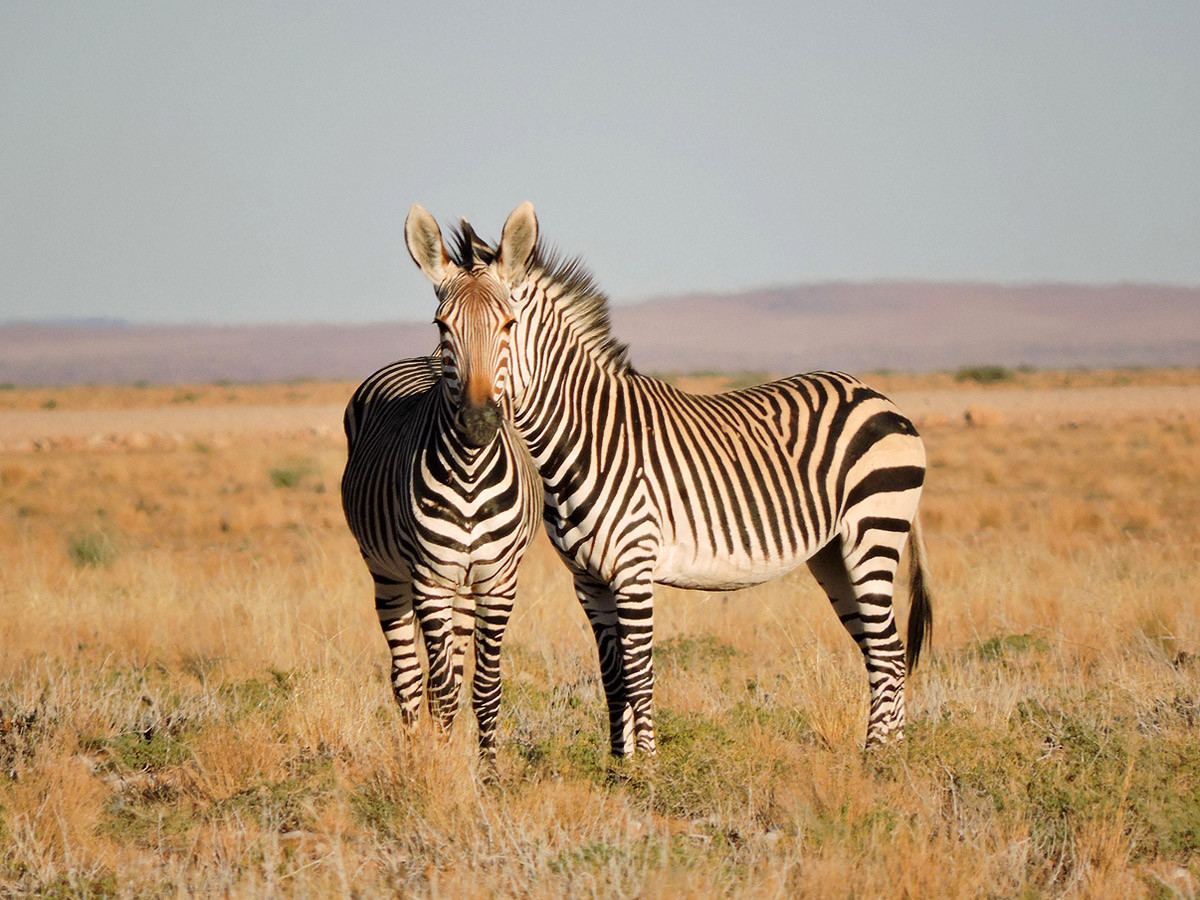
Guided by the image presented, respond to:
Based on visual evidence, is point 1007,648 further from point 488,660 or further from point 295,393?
point 295,393

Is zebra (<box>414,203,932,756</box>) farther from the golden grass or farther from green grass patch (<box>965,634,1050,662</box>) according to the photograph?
the golden grass

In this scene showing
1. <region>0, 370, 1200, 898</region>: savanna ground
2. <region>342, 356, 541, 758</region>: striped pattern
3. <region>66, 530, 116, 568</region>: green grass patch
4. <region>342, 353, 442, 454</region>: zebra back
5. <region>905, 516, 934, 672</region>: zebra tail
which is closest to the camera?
<region>0, 370, 1200, 898</region>: savanna ground

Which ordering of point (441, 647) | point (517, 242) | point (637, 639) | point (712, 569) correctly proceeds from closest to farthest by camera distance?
1. point (517, 242)
2. point (637, 639)
3. point (441, 647)
4. point (712, 569)

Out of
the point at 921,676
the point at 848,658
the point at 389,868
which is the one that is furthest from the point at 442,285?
the point at 921,676

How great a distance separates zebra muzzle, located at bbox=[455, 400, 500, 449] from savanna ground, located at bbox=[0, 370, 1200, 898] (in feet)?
4.67

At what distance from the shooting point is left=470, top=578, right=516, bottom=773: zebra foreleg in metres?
5.42

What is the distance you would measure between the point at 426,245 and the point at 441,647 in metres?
1.88

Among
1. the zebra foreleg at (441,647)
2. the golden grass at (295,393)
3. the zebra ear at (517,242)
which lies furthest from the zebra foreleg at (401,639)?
the golden grass at (295,393)

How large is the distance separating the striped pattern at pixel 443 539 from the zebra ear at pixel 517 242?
59cm

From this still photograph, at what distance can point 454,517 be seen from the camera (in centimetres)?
511

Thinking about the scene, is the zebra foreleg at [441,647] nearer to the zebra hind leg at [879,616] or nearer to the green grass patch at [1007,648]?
the zebra hind leg at [879,616]

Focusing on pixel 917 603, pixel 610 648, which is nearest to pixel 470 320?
pixel 610 648

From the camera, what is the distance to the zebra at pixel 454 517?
15.6 ft

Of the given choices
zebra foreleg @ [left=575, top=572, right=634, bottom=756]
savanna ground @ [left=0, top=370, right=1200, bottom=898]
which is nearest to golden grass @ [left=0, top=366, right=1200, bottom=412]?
savanna ground @ [left=0, top=370, right=1200, bottom=898]
